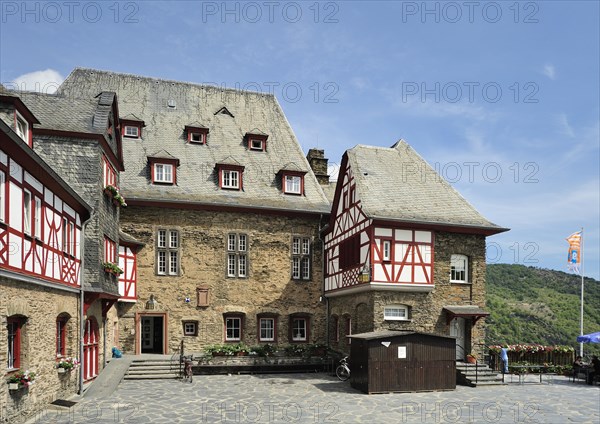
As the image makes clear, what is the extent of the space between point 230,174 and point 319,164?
21.9 feet

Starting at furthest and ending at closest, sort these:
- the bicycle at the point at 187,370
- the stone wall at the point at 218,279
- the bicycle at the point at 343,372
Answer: the stone wall at the point at 218,279 < the bicycle at the point at 343,372 < the bicycle at the point at 187,370

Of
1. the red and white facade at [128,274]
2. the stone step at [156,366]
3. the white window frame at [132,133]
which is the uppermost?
the white window frame at [132,133]

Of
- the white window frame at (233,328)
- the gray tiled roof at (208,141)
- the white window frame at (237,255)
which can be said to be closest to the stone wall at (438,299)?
the white window frame at (233,328)

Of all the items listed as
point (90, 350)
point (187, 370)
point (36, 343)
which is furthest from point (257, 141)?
point (36, 343)

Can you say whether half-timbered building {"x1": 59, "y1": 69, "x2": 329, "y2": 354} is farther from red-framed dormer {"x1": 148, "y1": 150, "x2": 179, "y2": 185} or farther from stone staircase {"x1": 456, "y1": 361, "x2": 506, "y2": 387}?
stone staircase {"x1": 456, "y1": 361, "x2": 506, "y2": 387}

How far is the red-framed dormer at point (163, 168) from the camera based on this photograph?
81.6 ft

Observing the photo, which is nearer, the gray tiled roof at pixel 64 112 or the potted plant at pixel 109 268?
the gray tiled roof at pixel 64 112

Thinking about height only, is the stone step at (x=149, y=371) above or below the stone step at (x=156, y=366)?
below

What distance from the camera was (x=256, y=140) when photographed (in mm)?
28328

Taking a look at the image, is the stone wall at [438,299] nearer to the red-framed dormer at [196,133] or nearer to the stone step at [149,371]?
the stone step at [149,371]

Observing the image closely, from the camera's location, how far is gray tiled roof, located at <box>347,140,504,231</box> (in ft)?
70.9

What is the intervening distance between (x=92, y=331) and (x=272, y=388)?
21.4 ft

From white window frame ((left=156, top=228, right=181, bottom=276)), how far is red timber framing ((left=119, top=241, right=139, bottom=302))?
1.05 m

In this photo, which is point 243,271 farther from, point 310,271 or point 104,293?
point 104,293
